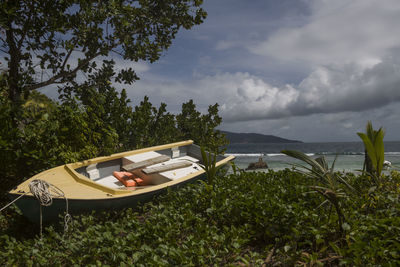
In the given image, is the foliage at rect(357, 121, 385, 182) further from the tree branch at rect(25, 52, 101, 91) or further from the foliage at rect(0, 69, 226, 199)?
the tree branch at rect(25, 52, 101, 91)

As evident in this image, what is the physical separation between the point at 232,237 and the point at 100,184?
2.70 m

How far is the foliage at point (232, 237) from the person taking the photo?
9.27 ft

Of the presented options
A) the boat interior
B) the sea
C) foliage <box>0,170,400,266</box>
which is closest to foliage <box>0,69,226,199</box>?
the boat interior

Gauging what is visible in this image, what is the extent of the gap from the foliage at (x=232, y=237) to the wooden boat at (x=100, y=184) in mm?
293

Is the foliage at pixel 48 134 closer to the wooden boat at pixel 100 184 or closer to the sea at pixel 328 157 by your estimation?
the wooden boat at pixel 100 184

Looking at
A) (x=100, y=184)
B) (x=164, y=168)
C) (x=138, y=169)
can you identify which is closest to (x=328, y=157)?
(x=164, y=168)

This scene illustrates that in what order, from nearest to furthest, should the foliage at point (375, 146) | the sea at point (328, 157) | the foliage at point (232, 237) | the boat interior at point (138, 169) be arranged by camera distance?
1. the foliage at point (232, 237)
2. the foliage at point (375, 146)
3. the boat interior at point (138, 169)
4. the sea at point (328, 157)

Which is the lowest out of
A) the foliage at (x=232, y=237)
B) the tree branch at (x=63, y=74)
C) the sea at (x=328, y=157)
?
the sea at (x=328, y=157)

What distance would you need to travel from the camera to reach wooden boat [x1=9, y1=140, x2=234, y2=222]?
4.18 m

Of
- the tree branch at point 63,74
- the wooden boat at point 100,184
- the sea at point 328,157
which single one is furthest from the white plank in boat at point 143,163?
the tree branch at point 63,74

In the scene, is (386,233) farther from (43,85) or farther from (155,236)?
(43,85)

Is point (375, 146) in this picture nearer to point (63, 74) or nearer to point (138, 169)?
point (138, 169)

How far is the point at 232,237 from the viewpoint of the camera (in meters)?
3.41

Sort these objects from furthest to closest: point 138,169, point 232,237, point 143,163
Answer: point 143,163 < point 138,169 < point 232,237
